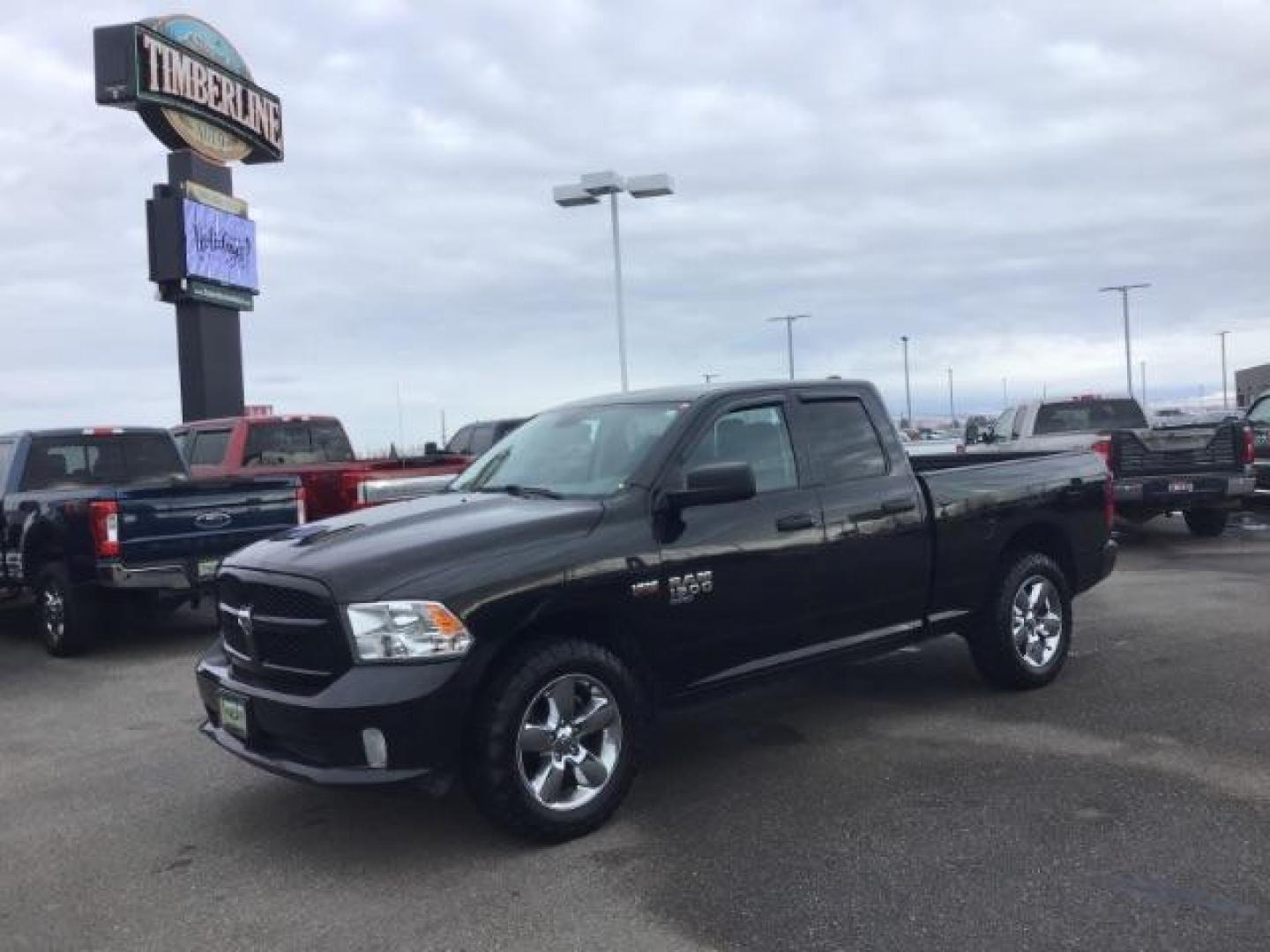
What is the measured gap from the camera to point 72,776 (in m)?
5.67

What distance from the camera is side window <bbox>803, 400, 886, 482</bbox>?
5.71 m

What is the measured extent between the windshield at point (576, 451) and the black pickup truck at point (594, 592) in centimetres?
2

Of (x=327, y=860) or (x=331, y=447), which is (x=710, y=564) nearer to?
(x=327, y=860)

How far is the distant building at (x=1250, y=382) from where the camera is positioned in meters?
82.5

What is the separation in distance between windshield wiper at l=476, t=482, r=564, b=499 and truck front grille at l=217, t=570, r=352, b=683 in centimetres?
124

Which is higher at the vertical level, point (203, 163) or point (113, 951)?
point (203, 163)

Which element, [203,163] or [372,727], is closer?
[372,727]

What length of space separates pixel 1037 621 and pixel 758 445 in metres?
2.32

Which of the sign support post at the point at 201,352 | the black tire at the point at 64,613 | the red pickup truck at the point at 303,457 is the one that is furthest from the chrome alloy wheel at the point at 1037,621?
the sign support post at the point at 201,352

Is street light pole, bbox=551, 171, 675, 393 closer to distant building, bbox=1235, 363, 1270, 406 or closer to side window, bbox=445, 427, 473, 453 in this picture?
side window, bbox=445, 427, 473, 453

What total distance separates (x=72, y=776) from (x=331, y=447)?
7519 mm

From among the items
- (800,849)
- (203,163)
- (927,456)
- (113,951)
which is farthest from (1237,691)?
(203,163)

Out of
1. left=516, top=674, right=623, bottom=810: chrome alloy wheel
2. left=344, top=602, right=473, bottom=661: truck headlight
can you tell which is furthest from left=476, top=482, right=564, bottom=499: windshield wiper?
left=344, top=602, right=473, bottom=661: truck headlight

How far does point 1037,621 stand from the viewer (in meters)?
6.63
